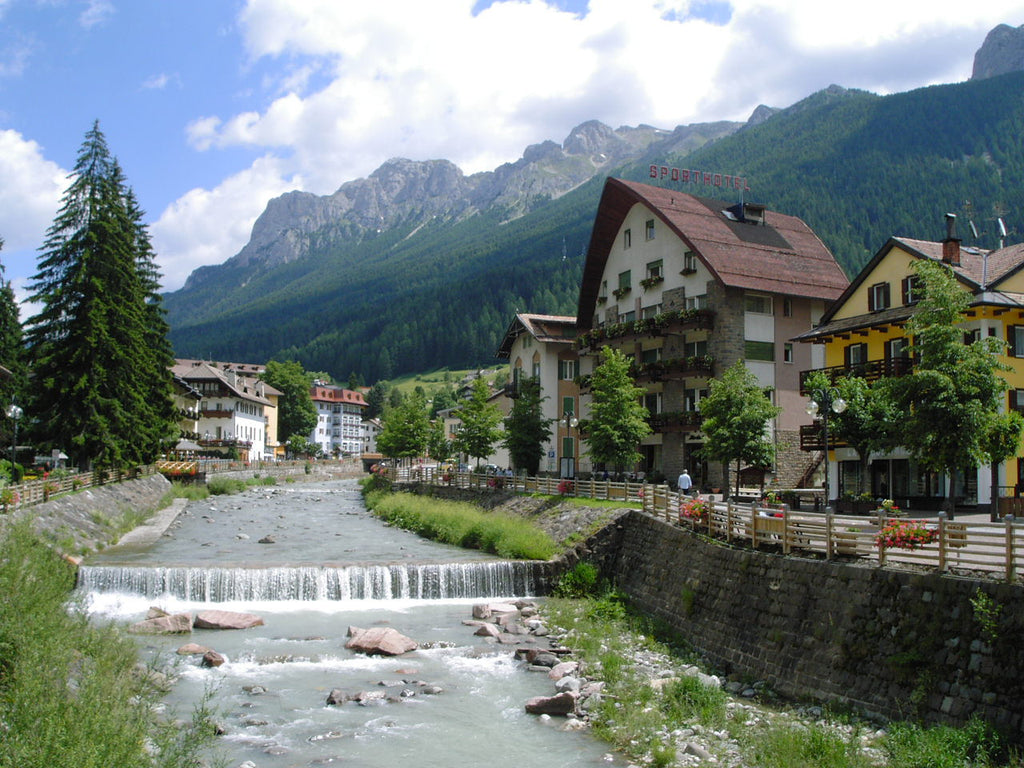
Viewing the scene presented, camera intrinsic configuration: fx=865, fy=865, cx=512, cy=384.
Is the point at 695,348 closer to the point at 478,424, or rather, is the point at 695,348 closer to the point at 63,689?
the point at 478,424

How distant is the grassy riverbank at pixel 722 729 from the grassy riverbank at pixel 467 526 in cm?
1170

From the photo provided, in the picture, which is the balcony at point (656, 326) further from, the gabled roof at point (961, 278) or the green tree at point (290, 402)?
the green tree at point (290, 402)

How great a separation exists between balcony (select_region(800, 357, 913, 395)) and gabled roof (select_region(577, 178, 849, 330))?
1141cm

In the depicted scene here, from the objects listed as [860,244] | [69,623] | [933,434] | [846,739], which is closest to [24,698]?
[69,623]

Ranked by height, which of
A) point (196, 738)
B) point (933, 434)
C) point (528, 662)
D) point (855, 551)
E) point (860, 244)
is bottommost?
point (528, 662)

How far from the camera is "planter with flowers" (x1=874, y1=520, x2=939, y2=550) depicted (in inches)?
725

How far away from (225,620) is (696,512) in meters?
15.5

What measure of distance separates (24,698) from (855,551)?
17.0 metres

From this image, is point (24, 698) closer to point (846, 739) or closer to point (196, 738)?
point (196, 738)

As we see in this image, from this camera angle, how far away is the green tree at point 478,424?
61.7 metres

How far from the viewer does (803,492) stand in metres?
36.6

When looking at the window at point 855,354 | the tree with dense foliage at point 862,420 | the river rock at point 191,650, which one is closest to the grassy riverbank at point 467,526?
the tree with dense foliage at point 862,420

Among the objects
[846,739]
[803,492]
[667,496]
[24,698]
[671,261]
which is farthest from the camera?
[671,261]

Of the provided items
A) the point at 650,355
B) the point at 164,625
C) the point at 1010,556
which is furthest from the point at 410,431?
the point at 1010,556
